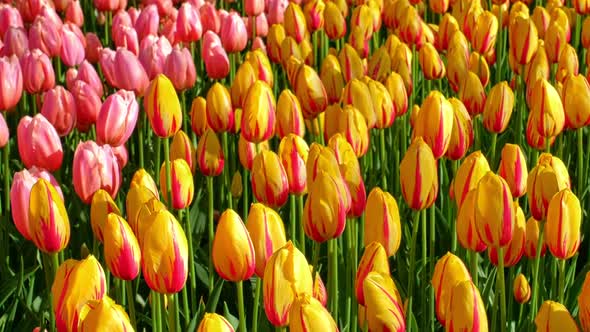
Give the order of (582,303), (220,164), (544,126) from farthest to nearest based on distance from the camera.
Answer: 1. (220,164)
2. (544,126)
3. (582,303)

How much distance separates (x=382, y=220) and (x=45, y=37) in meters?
1.95

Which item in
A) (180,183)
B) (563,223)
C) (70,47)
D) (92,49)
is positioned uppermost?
(563,223)

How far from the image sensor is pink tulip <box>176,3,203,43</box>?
354 centimetres

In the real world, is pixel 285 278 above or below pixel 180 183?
above

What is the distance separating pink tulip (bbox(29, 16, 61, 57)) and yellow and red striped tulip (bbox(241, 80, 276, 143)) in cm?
135

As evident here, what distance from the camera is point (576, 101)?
2.31 metres

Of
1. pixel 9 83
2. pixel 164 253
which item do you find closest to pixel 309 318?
pixel 164 253

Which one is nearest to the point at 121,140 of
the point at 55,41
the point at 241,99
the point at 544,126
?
the point at 241,99

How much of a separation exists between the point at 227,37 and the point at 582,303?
222cm

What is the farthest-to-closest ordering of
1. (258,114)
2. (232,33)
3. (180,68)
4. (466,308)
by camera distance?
(232,33) < (180,68) < (258,114) < (466,308)

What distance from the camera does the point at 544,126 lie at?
2.26 m

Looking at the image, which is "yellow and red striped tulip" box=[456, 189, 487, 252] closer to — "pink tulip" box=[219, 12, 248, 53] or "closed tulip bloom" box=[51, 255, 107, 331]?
"closed tulip bloom" box=[51, 255, 107, 331]

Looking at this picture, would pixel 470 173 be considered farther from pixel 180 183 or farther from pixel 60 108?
pixel 60 108

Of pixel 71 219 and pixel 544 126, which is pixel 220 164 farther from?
pixel 544 126
